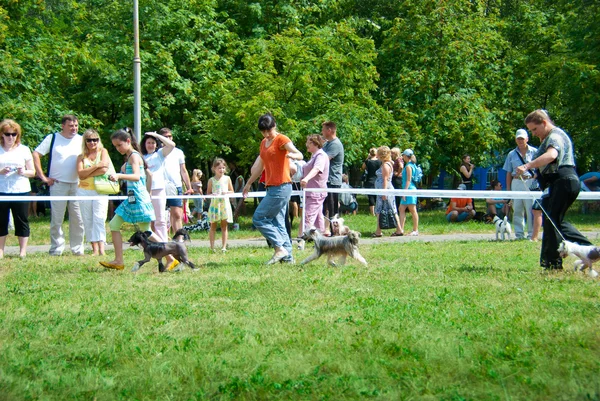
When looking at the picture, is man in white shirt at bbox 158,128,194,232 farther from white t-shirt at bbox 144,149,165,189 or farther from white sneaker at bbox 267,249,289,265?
white sneaker at bbox 267,249,289,265

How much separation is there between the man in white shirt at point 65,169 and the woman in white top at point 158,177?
1269mm

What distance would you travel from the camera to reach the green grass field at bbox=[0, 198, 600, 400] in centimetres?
483

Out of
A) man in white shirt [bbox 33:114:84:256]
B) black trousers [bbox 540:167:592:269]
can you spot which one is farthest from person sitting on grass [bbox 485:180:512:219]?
man in white shirt [bbox 33:114:84:256]

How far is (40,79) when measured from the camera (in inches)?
942

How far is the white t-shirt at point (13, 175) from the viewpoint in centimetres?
1159

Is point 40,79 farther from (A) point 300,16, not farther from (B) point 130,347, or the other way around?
(B) point 130,347

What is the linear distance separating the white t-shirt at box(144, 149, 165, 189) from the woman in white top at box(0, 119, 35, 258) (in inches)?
72.0

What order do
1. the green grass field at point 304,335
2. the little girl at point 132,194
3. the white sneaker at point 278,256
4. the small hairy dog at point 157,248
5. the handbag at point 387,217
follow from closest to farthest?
1. the green grass field at point 304,335
2. the small hairy dog at point 157,248
3. the little girl at point 132,194
4. the white sneaker at point 278,256
5. the handbag at point 387,217

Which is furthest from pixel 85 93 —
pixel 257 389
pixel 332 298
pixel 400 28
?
pixel 257 389

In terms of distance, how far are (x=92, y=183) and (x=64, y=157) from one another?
80 centimetres

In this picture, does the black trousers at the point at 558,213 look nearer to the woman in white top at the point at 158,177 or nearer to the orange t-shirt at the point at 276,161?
the orange t-shirt at the point at 276,161

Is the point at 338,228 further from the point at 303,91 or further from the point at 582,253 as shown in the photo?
the point at 303,91

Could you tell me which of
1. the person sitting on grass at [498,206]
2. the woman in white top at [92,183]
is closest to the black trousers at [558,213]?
the woman in white top at [92,183]

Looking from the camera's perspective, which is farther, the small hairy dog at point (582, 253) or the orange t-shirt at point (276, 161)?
the orange t-shirt at point (276, 161)
